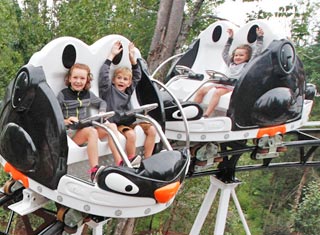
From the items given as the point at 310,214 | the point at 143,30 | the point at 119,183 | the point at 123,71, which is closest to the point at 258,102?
the point at 123,71

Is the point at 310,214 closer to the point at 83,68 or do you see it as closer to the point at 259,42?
the point at 259,42

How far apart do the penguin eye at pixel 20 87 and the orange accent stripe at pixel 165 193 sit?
53cm

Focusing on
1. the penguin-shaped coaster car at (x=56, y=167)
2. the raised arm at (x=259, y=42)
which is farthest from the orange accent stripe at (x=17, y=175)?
the raised arm at (x=259, y=42)

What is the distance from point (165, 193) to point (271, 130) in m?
1.02

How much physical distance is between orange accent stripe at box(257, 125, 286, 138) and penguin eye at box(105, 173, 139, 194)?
104 cm

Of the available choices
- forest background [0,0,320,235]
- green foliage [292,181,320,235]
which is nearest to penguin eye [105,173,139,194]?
forest background [0,0,320,235]

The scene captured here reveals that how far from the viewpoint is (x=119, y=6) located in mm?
4816

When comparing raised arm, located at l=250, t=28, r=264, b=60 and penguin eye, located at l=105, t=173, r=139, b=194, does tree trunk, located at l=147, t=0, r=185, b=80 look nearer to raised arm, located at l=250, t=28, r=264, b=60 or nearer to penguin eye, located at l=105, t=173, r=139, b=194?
raised arm, located at l=250, t=28, r=264, b=60

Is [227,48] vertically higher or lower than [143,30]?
lower

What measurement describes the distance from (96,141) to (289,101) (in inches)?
44.3

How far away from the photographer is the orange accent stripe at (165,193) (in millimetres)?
1352

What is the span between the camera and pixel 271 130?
2.19 metres

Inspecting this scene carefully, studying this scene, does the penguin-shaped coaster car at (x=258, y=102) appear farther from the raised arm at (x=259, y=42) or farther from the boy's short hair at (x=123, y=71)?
the boy's short hair at (x=123, y=71)

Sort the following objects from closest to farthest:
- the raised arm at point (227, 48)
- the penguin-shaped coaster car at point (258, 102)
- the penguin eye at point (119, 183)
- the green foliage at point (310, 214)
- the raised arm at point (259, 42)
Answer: the penguin eye at point (119, 183) → the penguin-shaped coaster car at point (258, 102) → the raised arm at point (259, 42) → the raised arm at point (227, 48) → the green foliage at point (310, 214)
